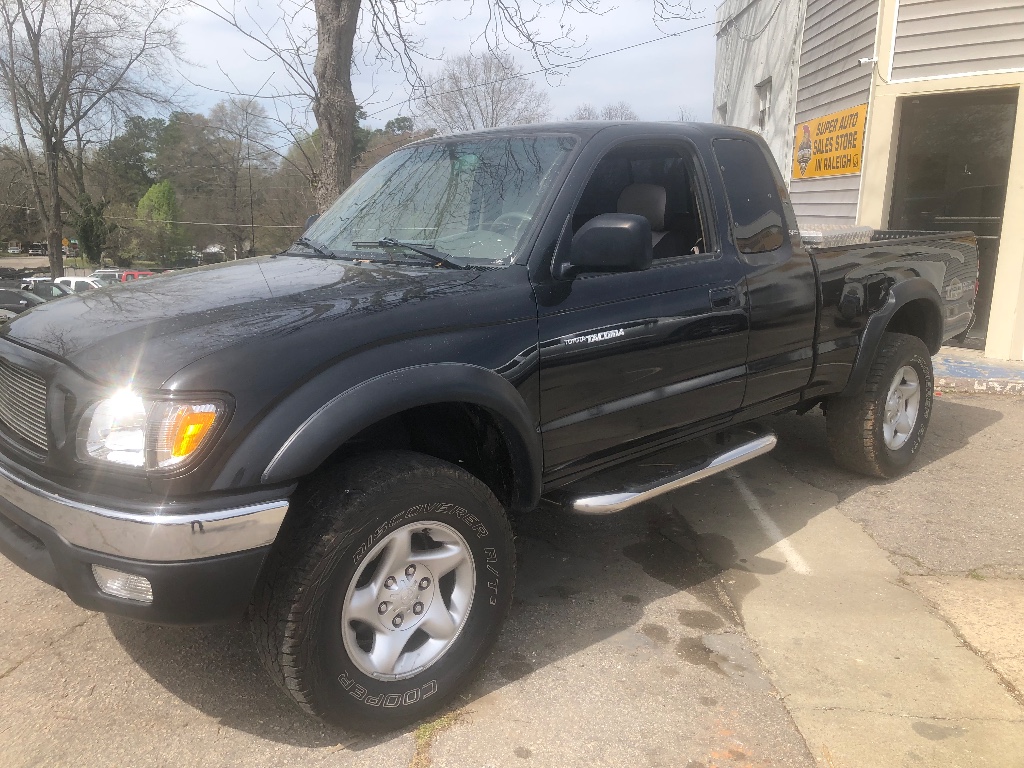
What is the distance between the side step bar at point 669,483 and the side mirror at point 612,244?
2.94ft

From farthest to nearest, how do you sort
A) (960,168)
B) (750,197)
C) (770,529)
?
1. (960,168)
2. (770,529)
3. (750,197)

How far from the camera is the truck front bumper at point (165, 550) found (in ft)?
6.84

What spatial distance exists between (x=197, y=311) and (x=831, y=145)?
9.52 meters

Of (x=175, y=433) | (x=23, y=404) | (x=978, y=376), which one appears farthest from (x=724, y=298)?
(x=978, y=376)

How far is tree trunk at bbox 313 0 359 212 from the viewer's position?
8031 mm

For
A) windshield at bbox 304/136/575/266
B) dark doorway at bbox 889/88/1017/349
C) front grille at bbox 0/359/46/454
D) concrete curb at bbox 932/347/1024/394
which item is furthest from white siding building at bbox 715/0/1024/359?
front grille at bbox 0/359/46/454

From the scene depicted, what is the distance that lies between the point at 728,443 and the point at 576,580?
108 cm

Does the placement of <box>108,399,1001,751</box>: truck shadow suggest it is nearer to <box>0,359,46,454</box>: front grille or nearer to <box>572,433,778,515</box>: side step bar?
<box>572,433,778,515</box>: side step bar

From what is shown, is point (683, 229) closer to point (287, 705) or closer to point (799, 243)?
point (799, 243)

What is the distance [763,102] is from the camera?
13.7 metres

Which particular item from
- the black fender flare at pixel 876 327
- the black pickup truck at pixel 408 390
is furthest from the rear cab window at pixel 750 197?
the black fender flare at pixel 876 327

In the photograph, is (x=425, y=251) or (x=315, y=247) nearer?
(x=425, y=251)

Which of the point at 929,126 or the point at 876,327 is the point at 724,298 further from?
the point at 929,126

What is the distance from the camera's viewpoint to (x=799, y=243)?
4.10 meters
